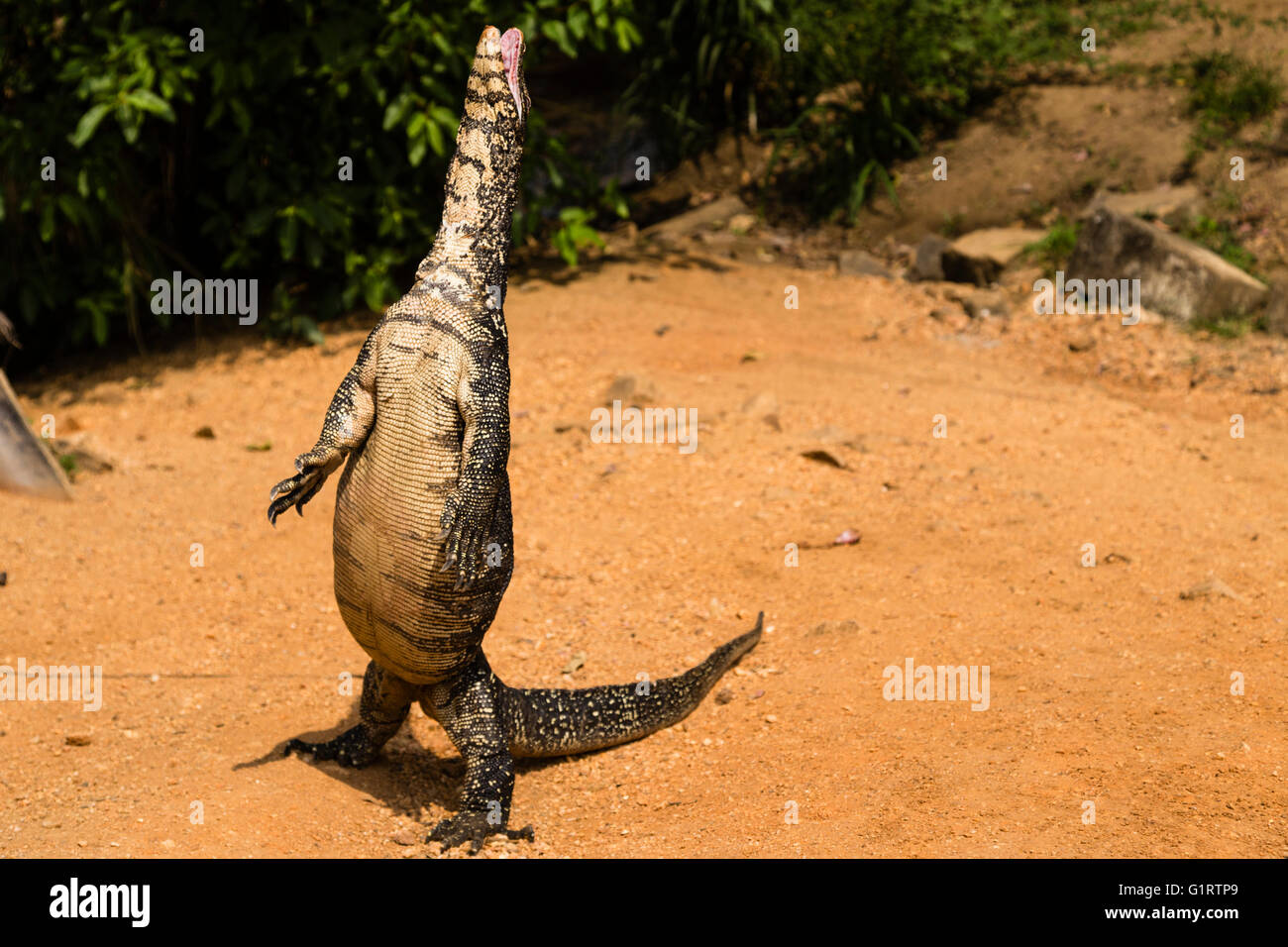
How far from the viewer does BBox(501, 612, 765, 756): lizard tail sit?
4.55 meters

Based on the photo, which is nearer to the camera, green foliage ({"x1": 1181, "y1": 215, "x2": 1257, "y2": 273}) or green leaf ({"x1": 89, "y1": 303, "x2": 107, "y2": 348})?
green foliage ({"x1": 1181, "y1": 215, "x2": 1257, "y2": 273})

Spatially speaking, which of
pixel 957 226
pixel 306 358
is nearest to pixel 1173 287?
pixel 957 226

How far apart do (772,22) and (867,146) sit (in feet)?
5.35

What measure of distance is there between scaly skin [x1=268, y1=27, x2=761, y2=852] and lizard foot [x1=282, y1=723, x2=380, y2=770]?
73 centimetres

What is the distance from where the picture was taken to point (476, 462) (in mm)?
3688

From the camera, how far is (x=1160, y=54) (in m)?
12.0

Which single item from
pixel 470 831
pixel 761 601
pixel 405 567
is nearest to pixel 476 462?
pixel 405 567

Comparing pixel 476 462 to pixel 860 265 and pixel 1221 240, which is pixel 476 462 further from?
pixel 1221 240

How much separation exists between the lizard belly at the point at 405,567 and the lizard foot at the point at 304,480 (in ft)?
0.27

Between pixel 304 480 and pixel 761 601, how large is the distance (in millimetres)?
2621

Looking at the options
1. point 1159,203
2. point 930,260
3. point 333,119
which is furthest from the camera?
point 930,260

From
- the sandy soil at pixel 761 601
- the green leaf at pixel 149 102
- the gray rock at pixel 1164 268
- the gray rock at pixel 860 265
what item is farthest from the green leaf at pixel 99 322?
the gray rock at pixel 1164 268

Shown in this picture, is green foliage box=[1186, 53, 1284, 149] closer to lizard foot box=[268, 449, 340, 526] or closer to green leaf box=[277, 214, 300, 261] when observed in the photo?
green leaf box=[277, 214, 300, 261]

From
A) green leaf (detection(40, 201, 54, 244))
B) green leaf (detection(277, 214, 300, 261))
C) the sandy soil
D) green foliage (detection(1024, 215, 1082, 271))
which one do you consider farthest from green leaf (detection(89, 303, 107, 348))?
green foliage (detection(1024, 215, 1082, 271))
